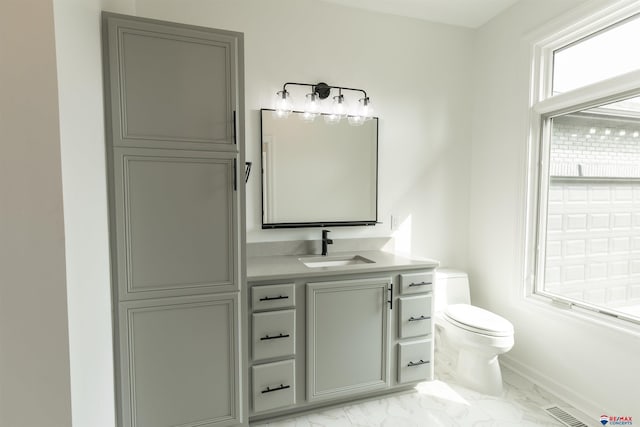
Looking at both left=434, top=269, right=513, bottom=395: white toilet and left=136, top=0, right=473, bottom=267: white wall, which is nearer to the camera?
left=434, top=269, right=513, bottom=395: white toilet

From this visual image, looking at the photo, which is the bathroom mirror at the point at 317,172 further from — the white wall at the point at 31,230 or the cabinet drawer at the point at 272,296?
the white wall at the point at 31,230

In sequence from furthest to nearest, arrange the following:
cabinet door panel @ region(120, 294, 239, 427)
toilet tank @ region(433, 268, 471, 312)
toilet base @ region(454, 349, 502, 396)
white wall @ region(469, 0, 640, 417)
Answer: toilet tank @ region(433, 268, 471, 312), toilet base @ region(454, 349, 502, 396), white wall @ region(469, 0, 640, 417), cabinet door panel @ region(120, 294, 239, 427)

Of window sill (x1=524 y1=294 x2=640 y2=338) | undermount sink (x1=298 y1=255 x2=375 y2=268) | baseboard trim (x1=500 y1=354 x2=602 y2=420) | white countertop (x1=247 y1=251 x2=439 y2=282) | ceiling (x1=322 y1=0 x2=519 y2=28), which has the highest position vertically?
ceiling (x1=322 y1=0 x2=519 y2=28)

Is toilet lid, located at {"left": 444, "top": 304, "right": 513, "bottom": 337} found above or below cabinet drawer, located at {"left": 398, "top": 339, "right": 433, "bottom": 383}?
above

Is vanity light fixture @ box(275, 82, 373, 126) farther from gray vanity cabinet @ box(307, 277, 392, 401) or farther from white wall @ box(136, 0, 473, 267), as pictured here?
gray vanity cabinet @ box(307, 277, 392, 401)

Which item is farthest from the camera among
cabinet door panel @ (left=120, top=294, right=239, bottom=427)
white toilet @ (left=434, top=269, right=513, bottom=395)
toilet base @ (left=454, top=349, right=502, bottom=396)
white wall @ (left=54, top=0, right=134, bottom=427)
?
toilet base @ (left=454, top=349, right=502, bottom=396)

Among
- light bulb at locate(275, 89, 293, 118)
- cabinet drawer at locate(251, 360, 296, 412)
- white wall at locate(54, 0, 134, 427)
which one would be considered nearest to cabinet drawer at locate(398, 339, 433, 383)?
cabinet drawer at locate(251, 360, 296, 412)

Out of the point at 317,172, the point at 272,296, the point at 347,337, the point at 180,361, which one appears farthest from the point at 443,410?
the point at 317,172

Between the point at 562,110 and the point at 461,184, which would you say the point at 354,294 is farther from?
the point at 562,110

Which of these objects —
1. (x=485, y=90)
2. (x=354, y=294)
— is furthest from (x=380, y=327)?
(x=485, y=90)

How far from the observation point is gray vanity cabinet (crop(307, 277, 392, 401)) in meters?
1.95

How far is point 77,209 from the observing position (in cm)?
98

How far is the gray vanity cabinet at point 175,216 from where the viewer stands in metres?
1.51

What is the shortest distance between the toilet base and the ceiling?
2482mm
